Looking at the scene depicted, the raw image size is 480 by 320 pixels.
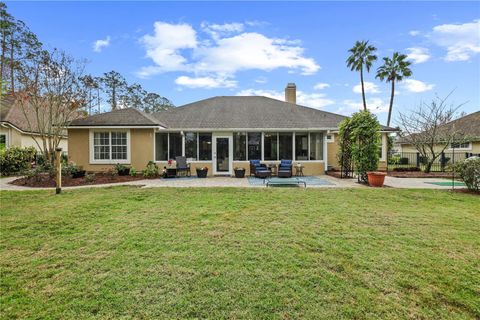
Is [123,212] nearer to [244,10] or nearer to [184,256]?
[184,256]

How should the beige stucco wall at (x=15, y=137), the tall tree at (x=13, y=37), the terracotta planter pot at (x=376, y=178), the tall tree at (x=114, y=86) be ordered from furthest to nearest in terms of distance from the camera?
the tall tree at (x=114, y=86) < the tall tree at (x=13, y=37) < the beige stucco wall at (x=15, y=137) < the terracotta planter pot at (x=376, y=178)

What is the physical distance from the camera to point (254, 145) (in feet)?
50.0

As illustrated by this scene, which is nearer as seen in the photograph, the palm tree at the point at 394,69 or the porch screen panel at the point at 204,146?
the porch screen panel at the point at 204,146

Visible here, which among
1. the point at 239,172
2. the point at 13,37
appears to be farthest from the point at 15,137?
the point at 239,172

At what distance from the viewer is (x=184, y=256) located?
3.82 meters

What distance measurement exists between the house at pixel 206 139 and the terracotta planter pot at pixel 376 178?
4487mm

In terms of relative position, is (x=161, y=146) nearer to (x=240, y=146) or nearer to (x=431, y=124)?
(x=240, y=146)

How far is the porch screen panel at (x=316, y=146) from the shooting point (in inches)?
610

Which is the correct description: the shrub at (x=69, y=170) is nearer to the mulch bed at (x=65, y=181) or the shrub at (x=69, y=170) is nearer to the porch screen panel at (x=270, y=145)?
the mulch bed at (x=65, y=181)

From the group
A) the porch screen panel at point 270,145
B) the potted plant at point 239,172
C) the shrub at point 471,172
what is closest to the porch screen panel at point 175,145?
the potted plant at point 239,172

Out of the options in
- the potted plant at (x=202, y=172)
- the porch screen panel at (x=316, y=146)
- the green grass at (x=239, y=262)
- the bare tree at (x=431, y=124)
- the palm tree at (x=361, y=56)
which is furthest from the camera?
the palm tree at (x=361, y=56)

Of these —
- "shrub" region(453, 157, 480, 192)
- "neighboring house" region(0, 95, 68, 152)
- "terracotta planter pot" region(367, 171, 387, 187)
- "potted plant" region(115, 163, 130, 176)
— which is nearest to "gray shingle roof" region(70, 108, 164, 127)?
"potted plant" region(115, 163, 130, 176)

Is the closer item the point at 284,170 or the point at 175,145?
the point at 284,170

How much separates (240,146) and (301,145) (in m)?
3.84
